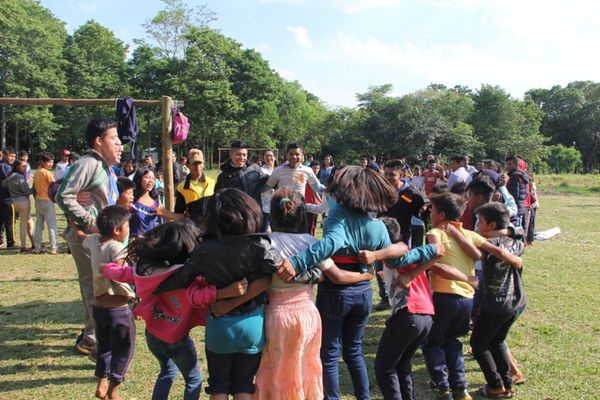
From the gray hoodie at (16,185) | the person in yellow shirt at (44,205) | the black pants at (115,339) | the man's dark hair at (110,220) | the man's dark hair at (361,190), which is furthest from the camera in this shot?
the gray hoodie at (16,185)

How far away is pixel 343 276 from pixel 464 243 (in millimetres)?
1068

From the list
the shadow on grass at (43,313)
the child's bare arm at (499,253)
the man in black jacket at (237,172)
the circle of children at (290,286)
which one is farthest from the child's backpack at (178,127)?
the child's bare arm at (499,253)

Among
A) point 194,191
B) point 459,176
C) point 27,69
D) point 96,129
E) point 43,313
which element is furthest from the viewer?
point 27,69

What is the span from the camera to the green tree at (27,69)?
36.1 m

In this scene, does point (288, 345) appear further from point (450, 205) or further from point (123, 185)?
point (123, 185)

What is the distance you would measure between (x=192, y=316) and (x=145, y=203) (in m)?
2.95

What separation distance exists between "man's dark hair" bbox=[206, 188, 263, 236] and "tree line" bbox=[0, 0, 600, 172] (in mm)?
35462

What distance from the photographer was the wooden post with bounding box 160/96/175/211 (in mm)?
5312

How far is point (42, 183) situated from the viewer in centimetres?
909

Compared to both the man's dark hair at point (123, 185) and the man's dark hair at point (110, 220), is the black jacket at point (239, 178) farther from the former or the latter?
the man's dark hair at point (110, 220)

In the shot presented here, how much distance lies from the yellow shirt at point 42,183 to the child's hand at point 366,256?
26.8 feet

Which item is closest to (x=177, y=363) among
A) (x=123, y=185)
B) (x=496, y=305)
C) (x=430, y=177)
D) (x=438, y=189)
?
(x=496, y=305)

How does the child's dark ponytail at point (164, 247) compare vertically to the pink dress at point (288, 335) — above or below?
above

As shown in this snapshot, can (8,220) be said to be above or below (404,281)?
below
